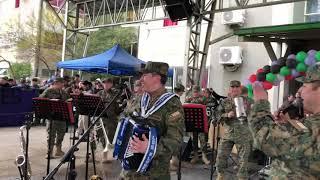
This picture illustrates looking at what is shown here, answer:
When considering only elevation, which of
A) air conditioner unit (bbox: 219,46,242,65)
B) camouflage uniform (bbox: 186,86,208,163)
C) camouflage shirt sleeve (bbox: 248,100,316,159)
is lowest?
camouflage uniform (bbox: 186,86,208,163)

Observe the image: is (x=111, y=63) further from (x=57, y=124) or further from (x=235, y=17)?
(x=235, y=17)

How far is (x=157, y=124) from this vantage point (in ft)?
11.4

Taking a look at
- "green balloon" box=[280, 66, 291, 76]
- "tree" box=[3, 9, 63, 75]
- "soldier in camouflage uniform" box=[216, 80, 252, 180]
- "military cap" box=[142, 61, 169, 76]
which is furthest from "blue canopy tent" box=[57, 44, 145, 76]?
"tree" box=[3, 9, 63, 75]

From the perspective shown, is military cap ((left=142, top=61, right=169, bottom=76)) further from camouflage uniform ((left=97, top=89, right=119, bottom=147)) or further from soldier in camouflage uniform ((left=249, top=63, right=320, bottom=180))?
camouflage uniform ((left=97, top=89, right=119, bottom=147))

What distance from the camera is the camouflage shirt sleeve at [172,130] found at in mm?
3369

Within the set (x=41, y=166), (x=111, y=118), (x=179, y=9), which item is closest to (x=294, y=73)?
(x=111, y=118)

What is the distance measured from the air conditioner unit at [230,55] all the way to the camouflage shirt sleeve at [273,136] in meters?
14.8

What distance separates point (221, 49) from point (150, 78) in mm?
14675

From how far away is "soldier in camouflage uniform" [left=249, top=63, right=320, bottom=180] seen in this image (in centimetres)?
247

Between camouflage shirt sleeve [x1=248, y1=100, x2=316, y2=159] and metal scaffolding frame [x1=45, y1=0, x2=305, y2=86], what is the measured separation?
25.7 feet

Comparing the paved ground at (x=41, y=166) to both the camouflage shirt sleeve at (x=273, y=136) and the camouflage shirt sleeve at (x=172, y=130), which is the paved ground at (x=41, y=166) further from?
the camouflage shirt sleeve at (x=273, y=136)

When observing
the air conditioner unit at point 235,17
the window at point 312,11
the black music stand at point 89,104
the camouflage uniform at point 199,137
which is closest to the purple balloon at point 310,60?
the black music stand at point 89,104

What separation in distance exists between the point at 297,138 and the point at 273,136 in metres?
0.14

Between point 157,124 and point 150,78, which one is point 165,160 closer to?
point 157,124
